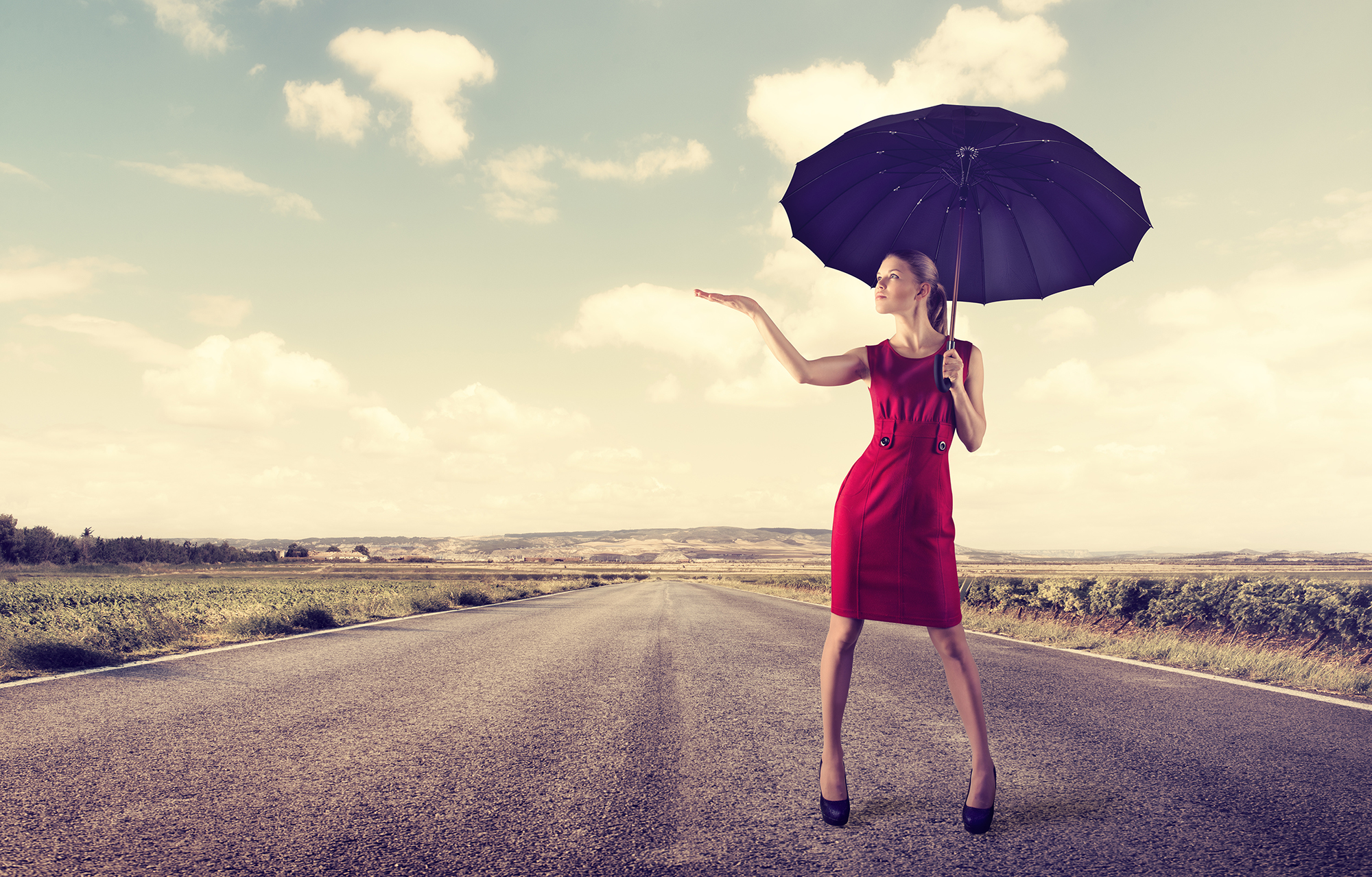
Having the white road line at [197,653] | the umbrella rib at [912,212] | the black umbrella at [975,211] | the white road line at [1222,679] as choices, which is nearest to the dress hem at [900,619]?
the black umbrella at [975,211]

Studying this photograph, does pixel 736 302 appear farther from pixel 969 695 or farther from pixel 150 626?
pixel 150 626

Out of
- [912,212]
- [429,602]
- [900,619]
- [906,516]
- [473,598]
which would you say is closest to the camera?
[900,619]

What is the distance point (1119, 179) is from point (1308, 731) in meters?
3.90

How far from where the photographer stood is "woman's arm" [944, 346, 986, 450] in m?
2.96

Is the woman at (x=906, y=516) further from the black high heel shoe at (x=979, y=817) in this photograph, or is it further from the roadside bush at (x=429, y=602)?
the roadside bush at (x=429, y=602)

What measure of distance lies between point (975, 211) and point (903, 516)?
1.81 metres

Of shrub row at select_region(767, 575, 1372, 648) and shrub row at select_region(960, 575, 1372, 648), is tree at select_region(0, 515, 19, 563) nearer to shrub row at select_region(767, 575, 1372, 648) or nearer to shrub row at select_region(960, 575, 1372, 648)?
shrub row at select_region(767, 575, 1372, 648)

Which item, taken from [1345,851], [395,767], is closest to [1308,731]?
[1345,851]

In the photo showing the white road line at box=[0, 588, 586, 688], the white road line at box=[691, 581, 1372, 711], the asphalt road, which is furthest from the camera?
the white road line at box=[0, 588, 586, 688]

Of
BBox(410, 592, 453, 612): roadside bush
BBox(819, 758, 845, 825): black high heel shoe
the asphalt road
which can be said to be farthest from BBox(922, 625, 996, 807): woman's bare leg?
BBox(410, 592, 453, 612): roadside bush

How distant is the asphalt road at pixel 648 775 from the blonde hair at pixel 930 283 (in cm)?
212

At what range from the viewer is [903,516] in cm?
296

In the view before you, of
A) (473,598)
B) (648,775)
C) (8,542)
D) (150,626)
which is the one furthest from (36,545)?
(648,775)

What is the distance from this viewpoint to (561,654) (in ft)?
31.2
